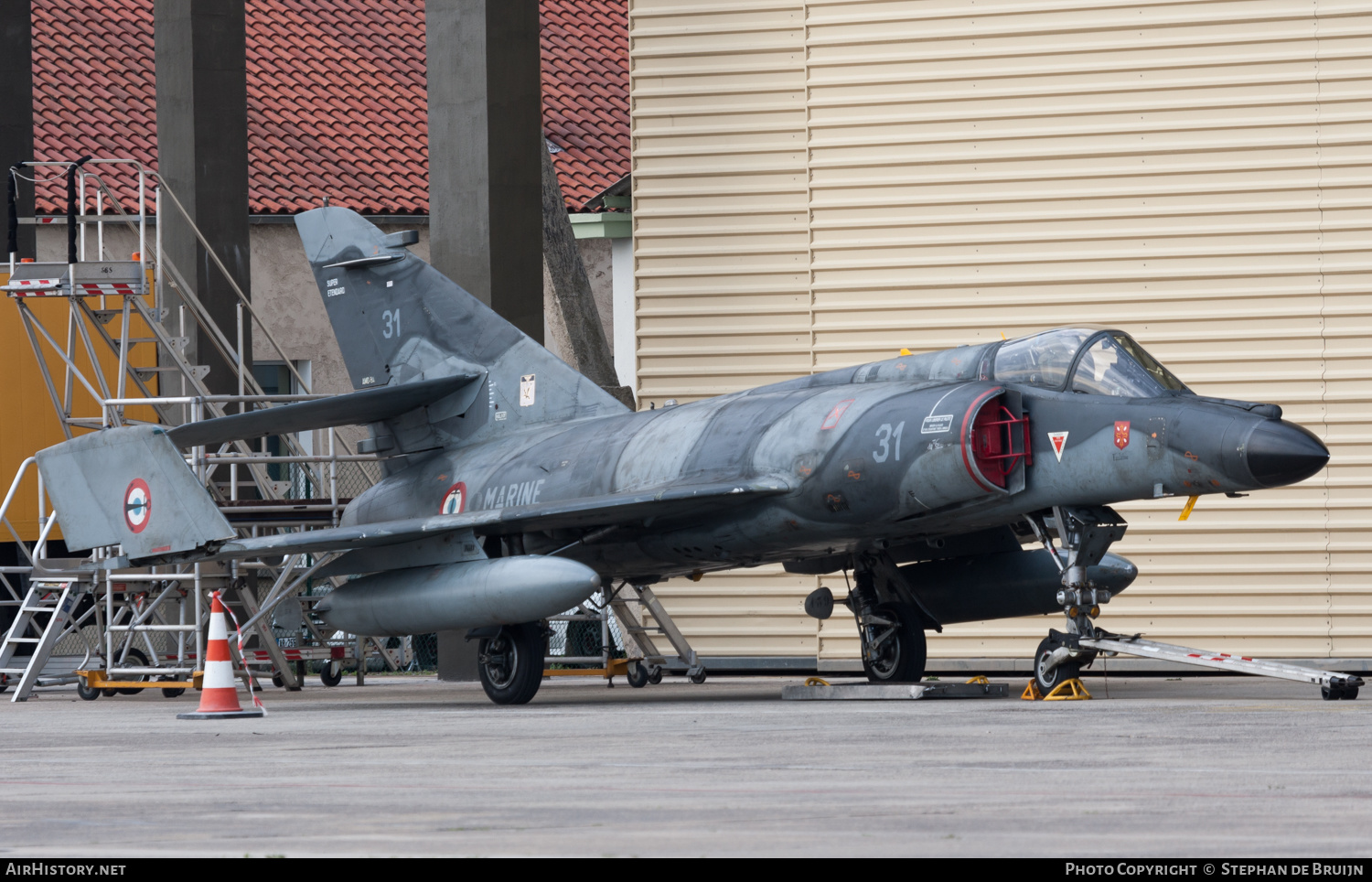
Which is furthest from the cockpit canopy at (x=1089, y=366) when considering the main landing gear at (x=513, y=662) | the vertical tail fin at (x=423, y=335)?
the vertical tail fin at (x=423, y=335)

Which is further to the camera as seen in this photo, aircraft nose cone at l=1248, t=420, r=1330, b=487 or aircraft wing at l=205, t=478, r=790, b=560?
aircraft wing at l=205, t=478, r=790, b=560

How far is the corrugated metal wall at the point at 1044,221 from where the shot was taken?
50.5 feet

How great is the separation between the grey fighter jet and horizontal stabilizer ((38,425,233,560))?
0.02m

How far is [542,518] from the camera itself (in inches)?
485

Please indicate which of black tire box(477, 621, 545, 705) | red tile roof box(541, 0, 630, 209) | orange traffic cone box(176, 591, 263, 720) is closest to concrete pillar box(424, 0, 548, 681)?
black tire box(477, 621, 545, 705)

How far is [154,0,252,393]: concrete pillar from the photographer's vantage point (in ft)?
62.5

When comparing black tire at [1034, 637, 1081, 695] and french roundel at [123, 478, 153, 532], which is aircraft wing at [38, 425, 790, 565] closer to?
french roundel at [123, 478, 153, 532]

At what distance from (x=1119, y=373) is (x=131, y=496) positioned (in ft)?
23.8

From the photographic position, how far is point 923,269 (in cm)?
1641

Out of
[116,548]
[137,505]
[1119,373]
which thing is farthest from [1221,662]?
[116,548]

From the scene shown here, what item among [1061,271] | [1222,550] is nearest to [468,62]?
[1061,271]

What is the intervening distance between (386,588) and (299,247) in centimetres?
1532

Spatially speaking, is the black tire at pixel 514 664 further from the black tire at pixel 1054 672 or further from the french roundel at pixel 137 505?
the black tire at pixel 1054 672

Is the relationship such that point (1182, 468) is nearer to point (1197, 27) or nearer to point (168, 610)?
point (1197, 27)
